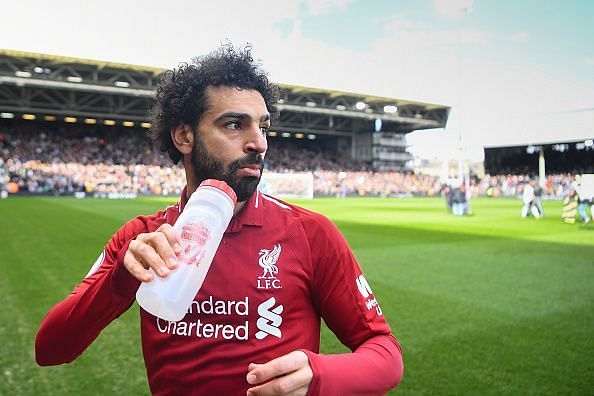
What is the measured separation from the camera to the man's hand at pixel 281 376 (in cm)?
122

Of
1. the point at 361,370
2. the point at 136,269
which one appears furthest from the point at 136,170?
the point at 361,370

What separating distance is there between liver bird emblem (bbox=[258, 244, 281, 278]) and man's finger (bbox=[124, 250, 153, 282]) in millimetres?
465

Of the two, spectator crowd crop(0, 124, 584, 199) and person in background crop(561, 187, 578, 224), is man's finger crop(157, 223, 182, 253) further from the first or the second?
spectator crowd crop(0, 124, 584, 199)

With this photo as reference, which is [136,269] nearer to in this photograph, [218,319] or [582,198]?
[218,319]

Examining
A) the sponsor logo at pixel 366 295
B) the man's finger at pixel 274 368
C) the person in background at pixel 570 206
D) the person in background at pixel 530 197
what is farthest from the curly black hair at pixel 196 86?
the person in background at pixel 530 197

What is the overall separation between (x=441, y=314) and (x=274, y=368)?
5.02 m

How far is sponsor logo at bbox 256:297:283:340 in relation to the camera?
1636 mm

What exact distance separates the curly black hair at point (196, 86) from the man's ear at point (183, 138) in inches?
1.0

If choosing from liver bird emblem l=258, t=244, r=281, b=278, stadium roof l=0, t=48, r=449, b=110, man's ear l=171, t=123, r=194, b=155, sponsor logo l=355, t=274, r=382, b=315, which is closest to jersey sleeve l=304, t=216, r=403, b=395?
sponsor logo l=355, t=274, r=382, b=315

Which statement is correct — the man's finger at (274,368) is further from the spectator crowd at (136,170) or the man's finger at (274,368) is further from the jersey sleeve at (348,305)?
the spectator crowd at (136,170)

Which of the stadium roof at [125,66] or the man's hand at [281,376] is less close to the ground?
the stadium roof at [125,66]

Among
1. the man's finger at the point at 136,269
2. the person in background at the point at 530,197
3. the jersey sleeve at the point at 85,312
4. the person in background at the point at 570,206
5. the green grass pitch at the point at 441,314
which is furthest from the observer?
A: the person in background at the point at 530,197

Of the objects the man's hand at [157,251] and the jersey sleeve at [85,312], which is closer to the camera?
the man's hand at [157,251]

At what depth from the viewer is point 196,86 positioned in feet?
6.38
